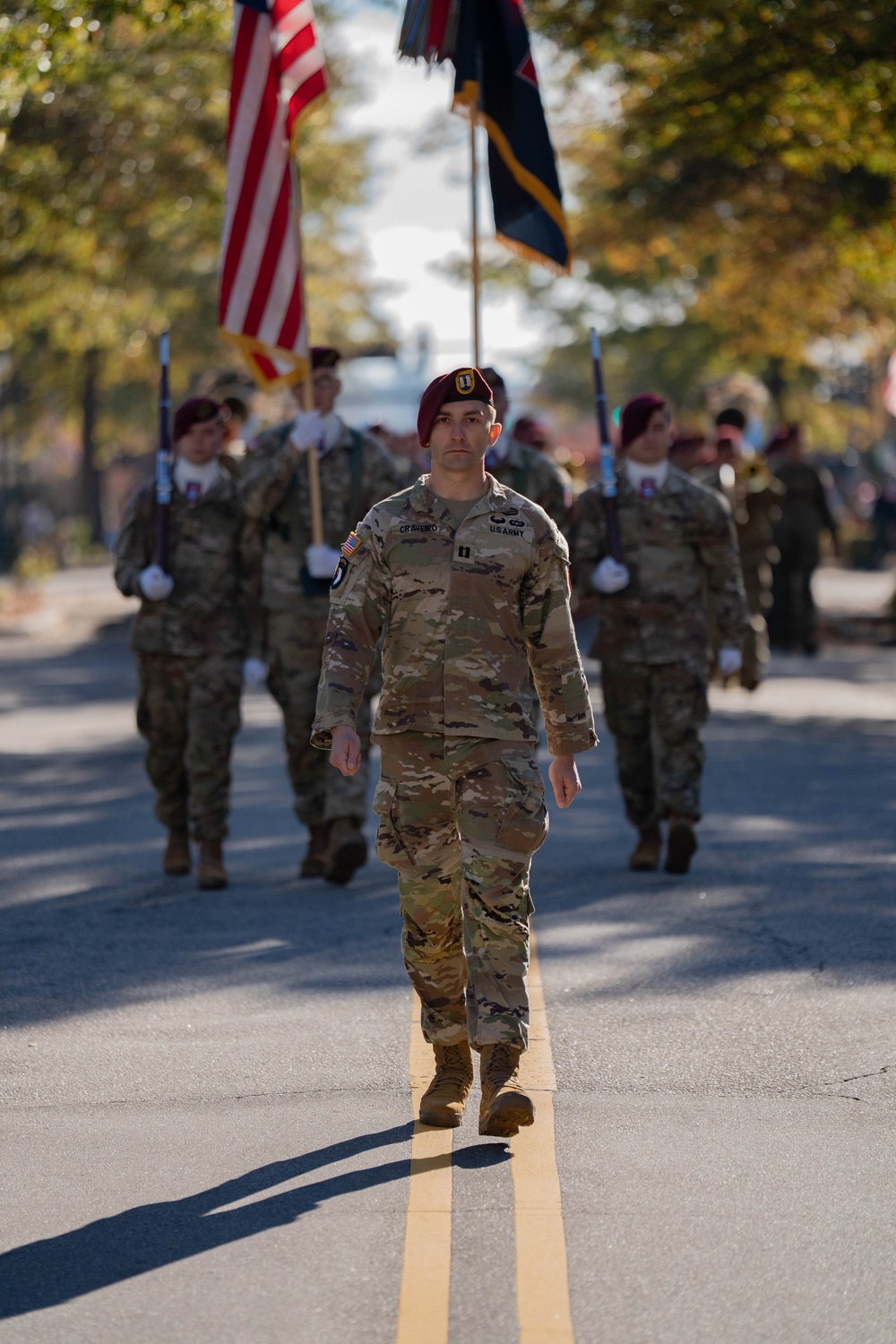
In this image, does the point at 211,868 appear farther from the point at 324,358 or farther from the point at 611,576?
the point at 324,358

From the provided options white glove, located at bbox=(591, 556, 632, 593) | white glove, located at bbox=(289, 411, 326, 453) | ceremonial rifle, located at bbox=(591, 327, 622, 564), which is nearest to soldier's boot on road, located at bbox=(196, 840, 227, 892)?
white glove, located at bbox=(289, 411, 326, 453)

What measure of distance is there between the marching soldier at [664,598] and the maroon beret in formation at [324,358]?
1353 millimetres

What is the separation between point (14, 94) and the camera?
1614 cm

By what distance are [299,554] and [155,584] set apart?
657mm

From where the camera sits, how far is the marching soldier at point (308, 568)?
347 inches

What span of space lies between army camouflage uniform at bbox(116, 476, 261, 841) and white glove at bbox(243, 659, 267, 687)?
0.22 feet

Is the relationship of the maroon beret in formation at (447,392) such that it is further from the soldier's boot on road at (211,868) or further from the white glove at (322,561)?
the soldier's boot on road at (211,868)

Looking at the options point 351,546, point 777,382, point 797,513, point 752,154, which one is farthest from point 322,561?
point 777,382

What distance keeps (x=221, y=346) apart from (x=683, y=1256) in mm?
39994

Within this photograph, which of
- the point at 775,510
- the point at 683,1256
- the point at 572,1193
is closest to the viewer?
the point at 683,1256

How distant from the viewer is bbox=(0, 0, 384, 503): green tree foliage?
50.9 feet

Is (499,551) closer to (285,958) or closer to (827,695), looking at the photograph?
(285,958)

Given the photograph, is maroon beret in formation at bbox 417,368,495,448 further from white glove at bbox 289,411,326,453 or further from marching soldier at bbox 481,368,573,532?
marching soldier at bbox 481,368,573,532

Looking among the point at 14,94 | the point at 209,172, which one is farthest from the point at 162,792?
the point at 209,172
